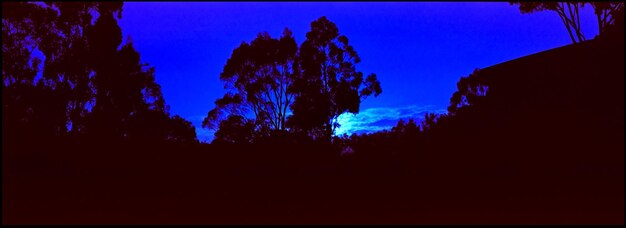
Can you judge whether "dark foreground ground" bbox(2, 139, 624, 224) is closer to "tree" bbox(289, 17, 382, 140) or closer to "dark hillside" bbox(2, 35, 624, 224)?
"dark hillside" bbox(2, 35, 624, 224)

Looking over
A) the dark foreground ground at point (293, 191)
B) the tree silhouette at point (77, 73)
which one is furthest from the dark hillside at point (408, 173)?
the tree silhouette at point (77, 73)

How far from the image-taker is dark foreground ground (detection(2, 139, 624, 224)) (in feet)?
30.5

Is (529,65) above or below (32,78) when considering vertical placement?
below

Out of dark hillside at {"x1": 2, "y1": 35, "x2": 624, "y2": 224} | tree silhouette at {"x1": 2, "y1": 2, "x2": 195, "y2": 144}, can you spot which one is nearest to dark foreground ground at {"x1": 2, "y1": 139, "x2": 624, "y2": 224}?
dark hillside at {"x1": 2, "y1": 35, "x2": 624, "y2": 224}

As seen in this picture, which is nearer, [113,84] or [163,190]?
[163,190]

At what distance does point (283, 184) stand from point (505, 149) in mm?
7048

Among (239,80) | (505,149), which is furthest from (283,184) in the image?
(239,80)

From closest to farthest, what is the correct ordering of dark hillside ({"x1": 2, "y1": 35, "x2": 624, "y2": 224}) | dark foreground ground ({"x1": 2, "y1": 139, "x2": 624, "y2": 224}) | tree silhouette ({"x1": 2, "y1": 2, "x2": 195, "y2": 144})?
dark foreground ground ({"x1": 2, "y1": 139, "x2": 624, "y2": 224}), dark hillside ({"x1": 2, "y1": 35, "x2": 624, "y2": 224}), tree silhouette ({"x1": 2, "y1": 2, "x2": 195, "y2": 144})

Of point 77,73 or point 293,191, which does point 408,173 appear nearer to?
point 293,191

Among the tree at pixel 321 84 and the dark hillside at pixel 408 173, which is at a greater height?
the tree at pixel 321 84

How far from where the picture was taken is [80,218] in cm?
945

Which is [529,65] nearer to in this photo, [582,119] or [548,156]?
[582,119]

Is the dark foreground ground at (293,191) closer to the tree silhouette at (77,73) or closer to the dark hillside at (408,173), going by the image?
the dark hillside at (408,173)

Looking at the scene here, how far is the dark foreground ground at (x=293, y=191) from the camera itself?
9305 millimetres
